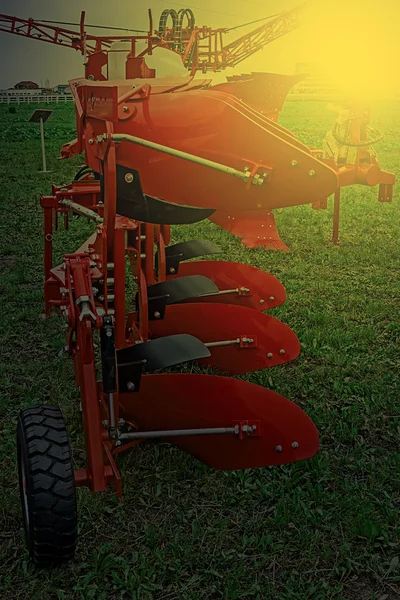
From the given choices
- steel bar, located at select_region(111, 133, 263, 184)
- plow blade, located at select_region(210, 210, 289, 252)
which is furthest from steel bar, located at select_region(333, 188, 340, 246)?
steel bar, located at select_region(111, 133, 263, 184)

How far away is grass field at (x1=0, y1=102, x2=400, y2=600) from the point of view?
2771 millimetres

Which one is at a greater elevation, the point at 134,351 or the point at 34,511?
the point at 134,351

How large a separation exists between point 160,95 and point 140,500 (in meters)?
2.87

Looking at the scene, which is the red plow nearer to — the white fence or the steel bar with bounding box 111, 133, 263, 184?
the steel bar with bounding box 111, 133, 263, 184

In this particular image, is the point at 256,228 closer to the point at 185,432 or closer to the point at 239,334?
the point at 239,334

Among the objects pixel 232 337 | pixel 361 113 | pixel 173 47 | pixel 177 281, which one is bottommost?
pixel 232 337

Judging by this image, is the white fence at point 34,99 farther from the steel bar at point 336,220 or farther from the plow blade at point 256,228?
the plow blade at point 256,228

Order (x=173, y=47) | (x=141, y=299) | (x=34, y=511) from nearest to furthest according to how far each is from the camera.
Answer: (x=34, y=511) → (x=141, y=299) → (x=173, y=47)

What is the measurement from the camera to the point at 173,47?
20.6 metres

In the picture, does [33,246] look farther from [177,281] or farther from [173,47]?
[173,47]

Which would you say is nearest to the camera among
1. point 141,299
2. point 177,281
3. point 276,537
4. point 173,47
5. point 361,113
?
point 276,537

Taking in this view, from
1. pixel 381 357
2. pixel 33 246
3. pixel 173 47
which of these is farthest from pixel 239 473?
pixel 173 47

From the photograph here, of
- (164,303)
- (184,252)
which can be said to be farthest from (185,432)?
(184,252)

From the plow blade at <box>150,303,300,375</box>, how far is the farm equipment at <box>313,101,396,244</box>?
3.70m
